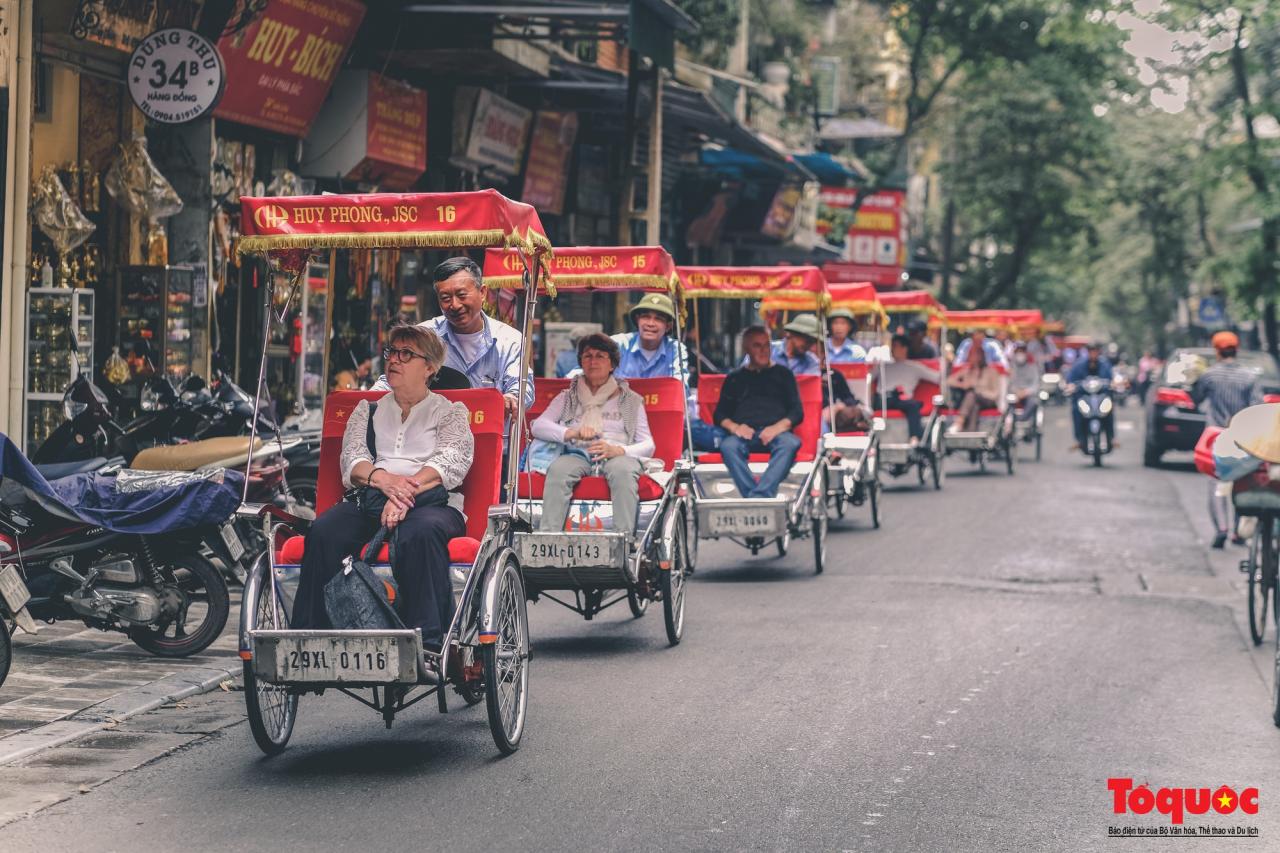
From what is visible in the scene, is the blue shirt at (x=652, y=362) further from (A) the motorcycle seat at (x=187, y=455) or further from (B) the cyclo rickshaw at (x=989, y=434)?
(B) the cyclo rickshaw at (x=989, y=434)

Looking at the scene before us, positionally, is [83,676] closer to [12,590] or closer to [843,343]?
[12,590]

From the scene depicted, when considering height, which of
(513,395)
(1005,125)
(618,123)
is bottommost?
(513,395)

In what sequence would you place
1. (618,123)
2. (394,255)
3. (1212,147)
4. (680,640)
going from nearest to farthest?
(680,640) < (394,255) < (618,123) < (1212,147)

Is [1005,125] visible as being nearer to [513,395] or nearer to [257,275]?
[257,275]

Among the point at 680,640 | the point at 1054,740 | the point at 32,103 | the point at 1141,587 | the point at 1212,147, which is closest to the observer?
the point at 1054,740

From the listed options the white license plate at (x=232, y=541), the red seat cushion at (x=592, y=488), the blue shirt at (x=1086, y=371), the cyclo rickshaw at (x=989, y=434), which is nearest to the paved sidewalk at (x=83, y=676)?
the white license plate at (x=232, y=541)

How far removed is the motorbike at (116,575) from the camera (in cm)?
877

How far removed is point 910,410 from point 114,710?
1402 cm

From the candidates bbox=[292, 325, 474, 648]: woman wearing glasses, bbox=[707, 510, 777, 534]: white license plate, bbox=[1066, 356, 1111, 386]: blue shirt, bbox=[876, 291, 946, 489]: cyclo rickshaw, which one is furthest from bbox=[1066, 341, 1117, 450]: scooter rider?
bbox=[292, 325, 474, 648]: woman wearing glasses

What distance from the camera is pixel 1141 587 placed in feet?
43.8

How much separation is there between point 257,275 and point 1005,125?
100ft

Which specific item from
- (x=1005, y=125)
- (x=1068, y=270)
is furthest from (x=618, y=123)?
(x=1068, y=270)

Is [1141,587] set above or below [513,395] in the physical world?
below

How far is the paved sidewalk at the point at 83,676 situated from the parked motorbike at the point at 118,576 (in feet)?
0.59
